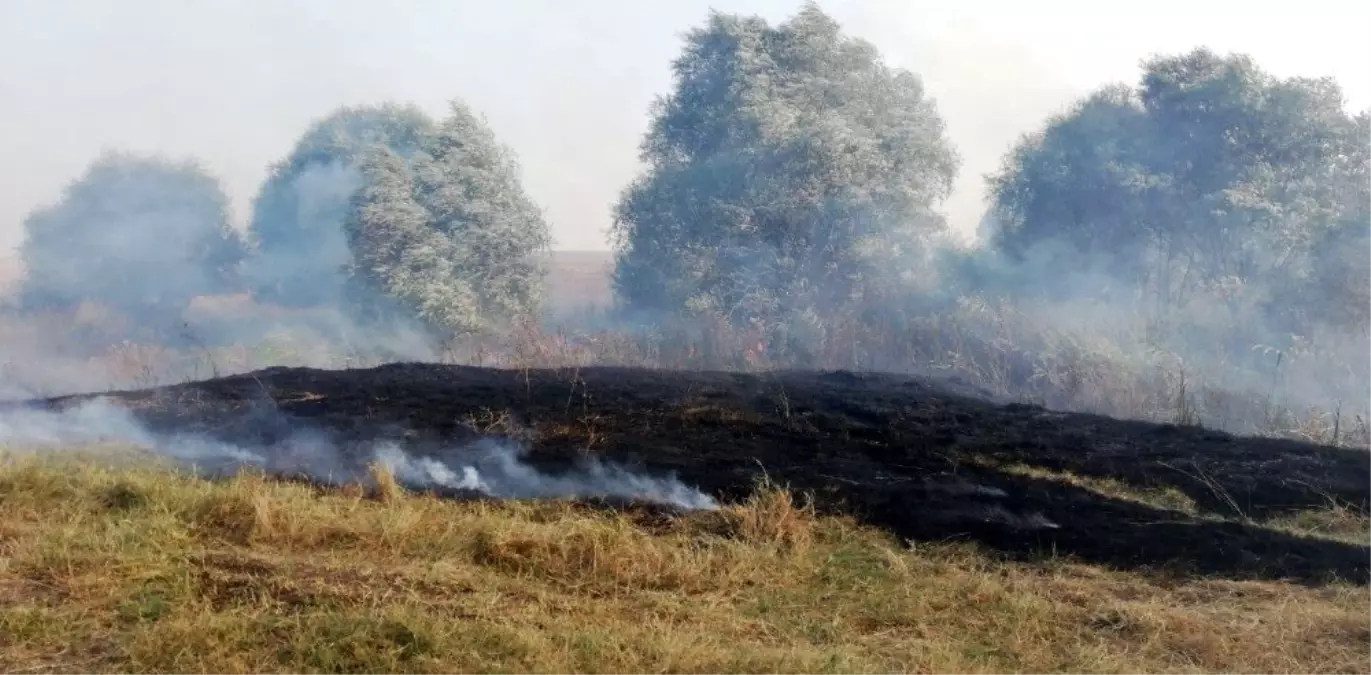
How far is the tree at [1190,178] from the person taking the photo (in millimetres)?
14320

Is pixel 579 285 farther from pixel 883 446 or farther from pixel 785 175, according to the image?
pixel 883 446

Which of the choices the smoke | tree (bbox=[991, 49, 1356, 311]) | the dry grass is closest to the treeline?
tree (bbox=[991, 49, 1356, 311])

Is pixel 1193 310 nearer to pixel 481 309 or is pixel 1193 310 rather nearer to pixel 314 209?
pixel 481 309

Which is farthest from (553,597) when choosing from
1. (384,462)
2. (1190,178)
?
(1190,178)

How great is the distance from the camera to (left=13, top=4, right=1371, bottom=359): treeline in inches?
567

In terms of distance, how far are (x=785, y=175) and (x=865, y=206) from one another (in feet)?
4.66

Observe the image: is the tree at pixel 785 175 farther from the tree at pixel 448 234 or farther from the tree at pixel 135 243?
the tree at pixel 135 243

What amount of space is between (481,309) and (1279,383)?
42.7ft

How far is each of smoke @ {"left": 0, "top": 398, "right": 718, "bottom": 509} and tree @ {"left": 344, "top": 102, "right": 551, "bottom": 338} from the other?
384 inches

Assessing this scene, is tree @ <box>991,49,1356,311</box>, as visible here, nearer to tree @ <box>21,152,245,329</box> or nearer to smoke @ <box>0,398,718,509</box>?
smoke @ <box>0,398,718,509</box>

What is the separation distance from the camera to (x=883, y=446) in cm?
851

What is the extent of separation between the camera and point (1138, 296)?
16375 millimetres

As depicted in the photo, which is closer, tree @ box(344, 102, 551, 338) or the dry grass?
the dry grass

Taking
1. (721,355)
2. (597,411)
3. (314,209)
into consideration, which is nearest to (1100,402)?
(721,355)
